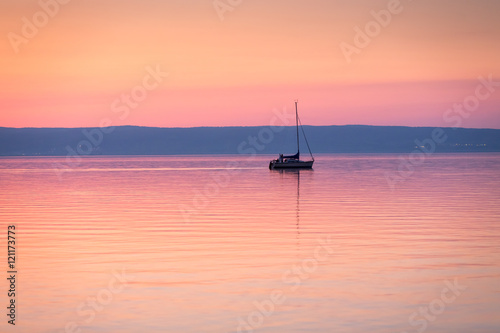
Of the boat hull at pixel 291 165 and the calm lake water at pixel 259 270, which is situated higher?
the boat hull at pixel 291 165

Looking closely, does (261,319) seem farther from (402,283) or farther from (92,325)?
(402,283)

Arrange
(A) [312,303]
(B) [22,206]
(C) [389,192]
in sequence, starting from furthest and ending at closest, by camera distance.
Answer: (C) [389,192] → (B) [22,206] → (A) [312,303]

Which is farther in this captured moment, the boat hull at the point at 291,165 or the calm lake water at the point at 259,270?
the boat hull at the point at 291,165

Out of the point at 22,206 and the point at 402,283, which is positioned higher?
the point at 22,206

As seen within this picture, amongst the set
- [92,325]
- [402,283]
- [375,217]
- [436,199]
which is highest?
[436,199]

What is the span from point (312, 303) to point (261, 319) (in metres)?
1.69

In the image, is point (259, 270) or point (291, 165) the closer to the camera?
point (259, 270)

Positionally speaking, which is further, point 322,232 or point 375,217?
point 375,217

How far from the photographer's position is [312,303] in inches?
626

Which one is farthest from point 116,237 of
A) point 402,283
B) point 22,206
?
point 22,206

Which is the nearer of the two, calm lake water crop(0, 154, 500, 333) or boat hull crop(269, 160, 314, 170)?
calm lake water crop(0, 154, 500, 333)

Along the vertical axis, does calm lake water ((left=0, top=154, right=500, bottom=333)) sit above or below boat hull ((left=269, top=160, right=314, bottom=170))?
below

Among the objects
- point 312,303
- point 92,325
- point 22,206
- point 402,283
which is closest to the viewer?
point 92,325

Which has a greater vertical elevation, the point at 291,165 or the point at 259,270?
the point at 291,165
